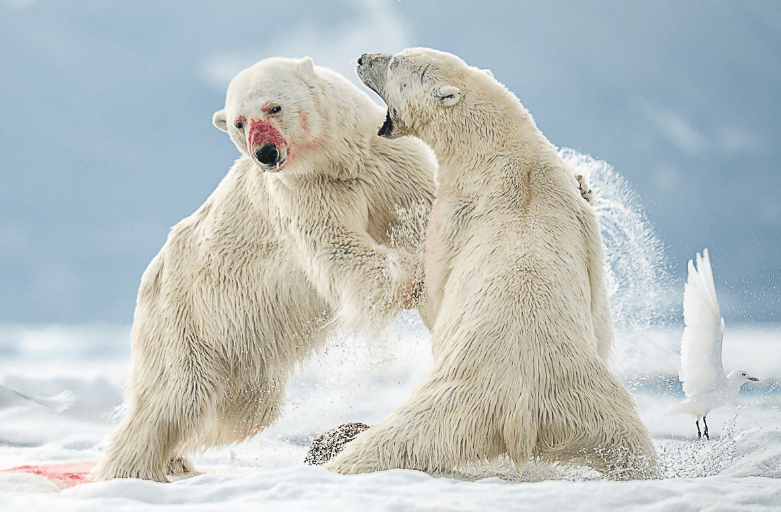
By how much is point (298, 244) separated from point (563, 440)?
229 cm

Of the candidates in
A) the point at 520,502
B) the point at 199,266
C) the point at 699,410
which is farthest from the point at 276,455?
the point at 520,502

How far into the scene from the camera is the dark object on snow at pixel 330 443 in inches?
169

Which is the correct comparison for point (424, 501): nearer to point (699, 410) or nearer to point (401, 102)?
point (401, 102)

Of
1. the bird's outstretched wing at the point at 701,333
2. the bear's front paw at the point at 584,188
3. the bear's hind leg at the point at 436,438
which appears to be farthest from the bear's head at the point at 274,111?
the bird's outstretched wing at the point at 701,333

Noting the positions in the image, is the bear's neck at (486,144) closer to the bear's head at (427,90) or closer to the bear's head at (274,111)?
the bear's head at (427,90)

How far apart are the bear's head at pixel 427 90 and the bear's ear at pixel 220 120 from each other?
132 cm

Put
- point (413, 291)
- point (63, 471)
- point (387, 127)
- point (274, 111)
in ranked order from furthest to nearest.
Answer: point (63, 471) → point (274, 111) → point (413, 291) → point (387, 127)

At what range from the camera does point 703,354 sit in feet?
15.0

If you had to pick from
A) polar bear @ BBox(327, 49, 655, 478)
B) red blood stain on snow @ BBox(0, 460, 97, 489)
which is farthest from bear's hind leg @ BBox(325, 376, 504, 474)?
red blood stain on snow @ BBox(0, 460, 97, 489)

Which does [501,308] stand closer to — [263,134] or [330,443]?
[330,443]

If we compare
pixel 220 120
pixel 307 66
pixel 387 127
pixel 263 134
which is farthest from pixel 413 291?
pixel 220 120

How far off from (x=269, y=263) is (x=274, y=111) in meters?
1.07

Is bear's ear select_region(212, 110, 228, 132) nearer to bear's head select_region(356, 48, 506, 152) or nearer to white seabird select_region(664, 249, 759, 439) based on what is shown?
bear's head select_region(356, 48, 506, 152)

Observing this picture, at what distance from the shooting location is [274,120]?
14.3 ft
